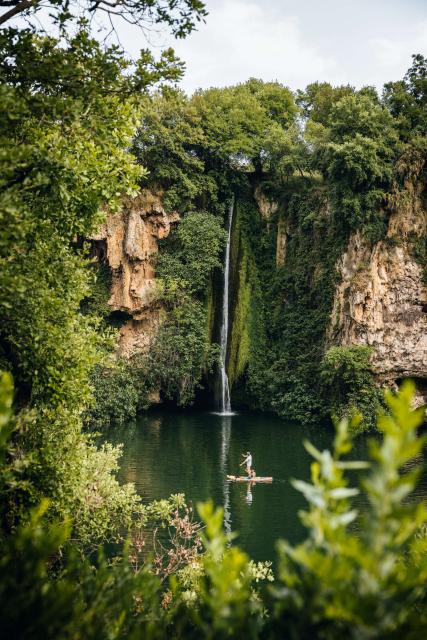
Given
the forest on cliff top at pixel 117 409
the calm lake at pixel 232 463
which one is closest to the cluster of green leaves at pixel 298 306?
the forest on cliff top at pixel 117 409

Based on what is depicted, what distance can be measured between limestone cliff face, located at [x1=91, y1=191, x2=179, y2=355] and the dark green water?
5.40m

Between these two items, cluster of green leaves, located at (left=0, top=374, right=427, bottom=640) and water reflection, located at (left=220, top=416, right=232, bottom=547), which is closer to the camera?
cluster of green leaves, located at (left=0, top=374, right=427, bottom=640)

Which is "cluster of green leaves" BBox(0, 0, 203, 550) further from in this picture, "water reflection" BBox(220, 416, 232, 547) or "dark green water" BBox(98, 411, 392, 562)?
"dark green water" BBox(98, 411, 392, 562)

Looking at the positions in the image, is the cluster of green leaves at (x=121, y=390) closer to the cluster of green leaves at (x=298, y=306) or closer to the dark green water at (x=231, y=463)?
the dark green water at (x=231, y=463)

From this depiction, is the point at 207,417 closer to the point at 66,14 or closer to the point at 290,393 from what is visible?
the point at 290,393

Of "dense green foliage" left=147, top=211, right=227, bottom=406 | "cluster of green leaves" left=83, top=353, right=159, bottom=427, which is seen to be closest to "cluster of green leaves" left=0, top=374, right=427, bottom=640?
"cluster of green leaves" left=83, top=353, right=159, bottom=427

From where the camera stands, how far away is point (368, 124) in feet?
67.0

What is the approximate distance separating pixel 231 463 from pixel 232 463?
4 centimetres

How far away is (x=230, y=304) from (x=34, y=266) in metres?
23.0

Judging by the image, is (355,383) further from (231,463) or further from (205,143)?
(205,143)

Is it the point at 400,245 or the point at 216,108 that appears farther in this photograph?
the point at 216,108

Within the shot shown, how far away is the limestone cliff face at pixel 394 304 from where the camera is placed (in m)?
21.0

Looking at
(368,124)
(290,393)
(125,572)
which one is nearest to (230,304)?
(290,393)

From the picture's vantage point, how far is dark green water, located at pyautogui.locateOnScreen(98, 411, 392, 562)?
1095cm
